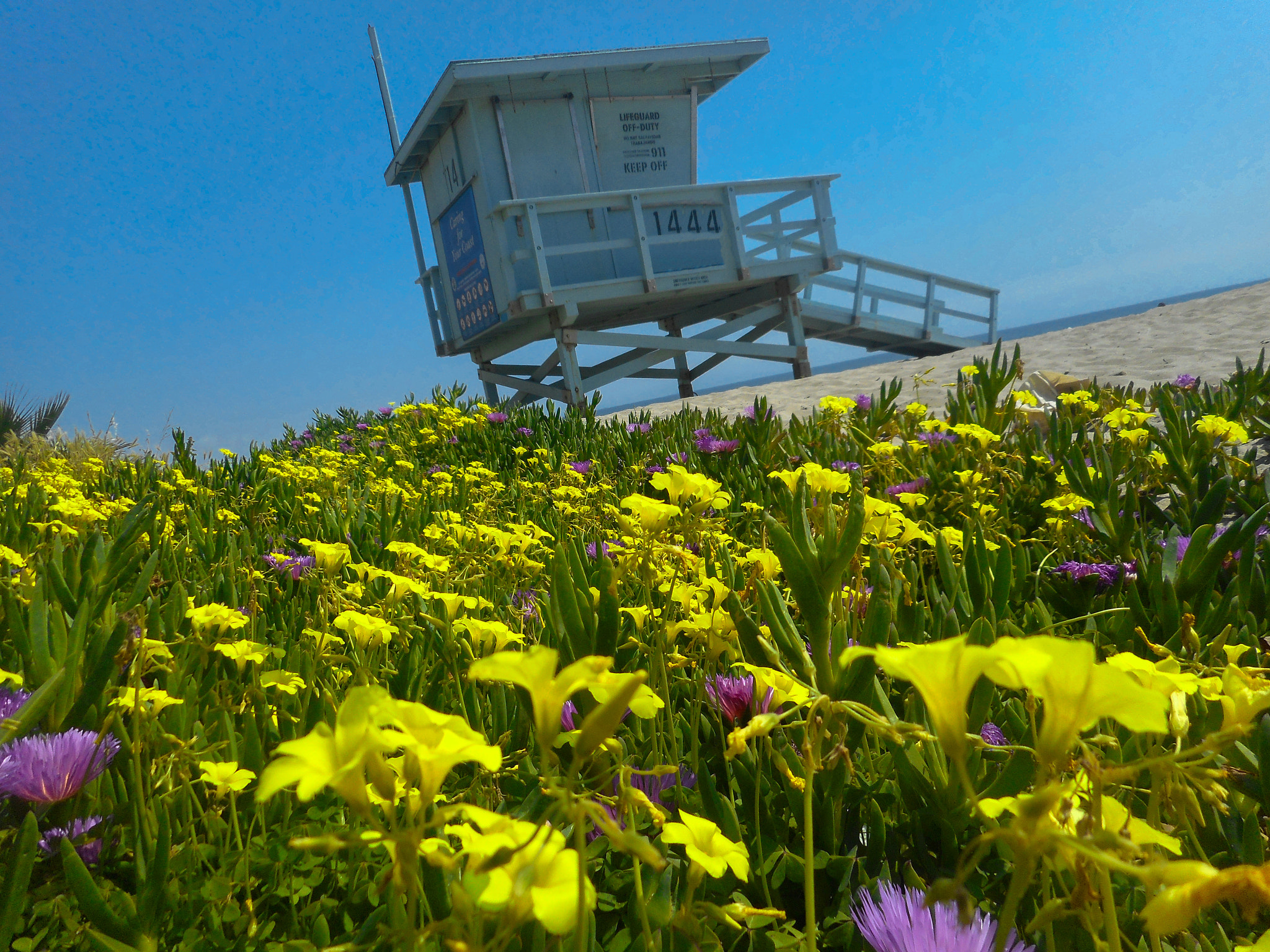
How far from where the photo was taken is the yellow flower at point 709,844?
574 millimetres

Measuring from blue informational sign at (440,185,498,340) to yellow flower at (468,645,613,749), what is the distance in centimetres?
1021

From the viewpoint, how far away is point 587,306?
10.6m

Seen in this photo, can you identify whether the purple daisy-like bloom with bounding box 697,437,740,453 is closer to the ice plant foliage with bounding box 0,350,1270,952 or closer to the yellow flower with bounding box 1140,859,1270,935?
the ice plant foliage with bounding box 0,350,1270,952

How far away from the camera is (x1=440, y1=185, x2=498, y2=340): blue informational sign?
1042cm

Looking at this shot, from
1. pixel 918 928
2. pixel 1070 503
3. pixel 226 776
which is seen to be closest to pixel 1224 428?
pixel 1070 503

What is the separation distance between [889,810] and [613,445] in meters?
3.71

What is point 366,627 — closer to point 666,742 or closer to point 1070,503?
point 666,742

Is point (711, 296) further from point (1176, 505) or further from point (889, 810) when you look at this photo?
point (889, 810)

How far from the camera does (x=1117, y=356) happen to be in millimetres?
Result: 5918

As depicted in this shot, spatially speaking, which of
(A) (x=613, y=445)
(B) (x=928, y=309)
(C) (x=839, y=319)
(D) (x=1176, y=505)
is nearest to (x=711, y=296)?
(C) (x=839, y=319)

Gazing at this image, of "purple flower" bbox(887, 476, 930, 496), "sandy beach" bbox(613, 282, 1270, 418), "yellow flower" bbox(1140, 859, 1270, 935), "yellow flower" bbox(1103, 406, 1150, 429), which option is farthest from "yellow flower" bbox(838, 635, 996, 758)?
"sandy beach" bbox(613, 282, 1270, 418)

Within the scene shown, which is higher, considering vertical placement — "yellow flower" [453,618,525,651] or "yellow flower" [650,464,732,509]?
"yellow flower" [650,464,732,509]

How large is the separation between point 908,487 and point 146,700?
7.76 feet

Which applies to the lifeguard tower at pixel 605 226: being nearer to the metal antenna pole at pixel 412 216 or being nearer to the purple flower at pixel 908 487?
the metal antenna pole at pixel 412 216
